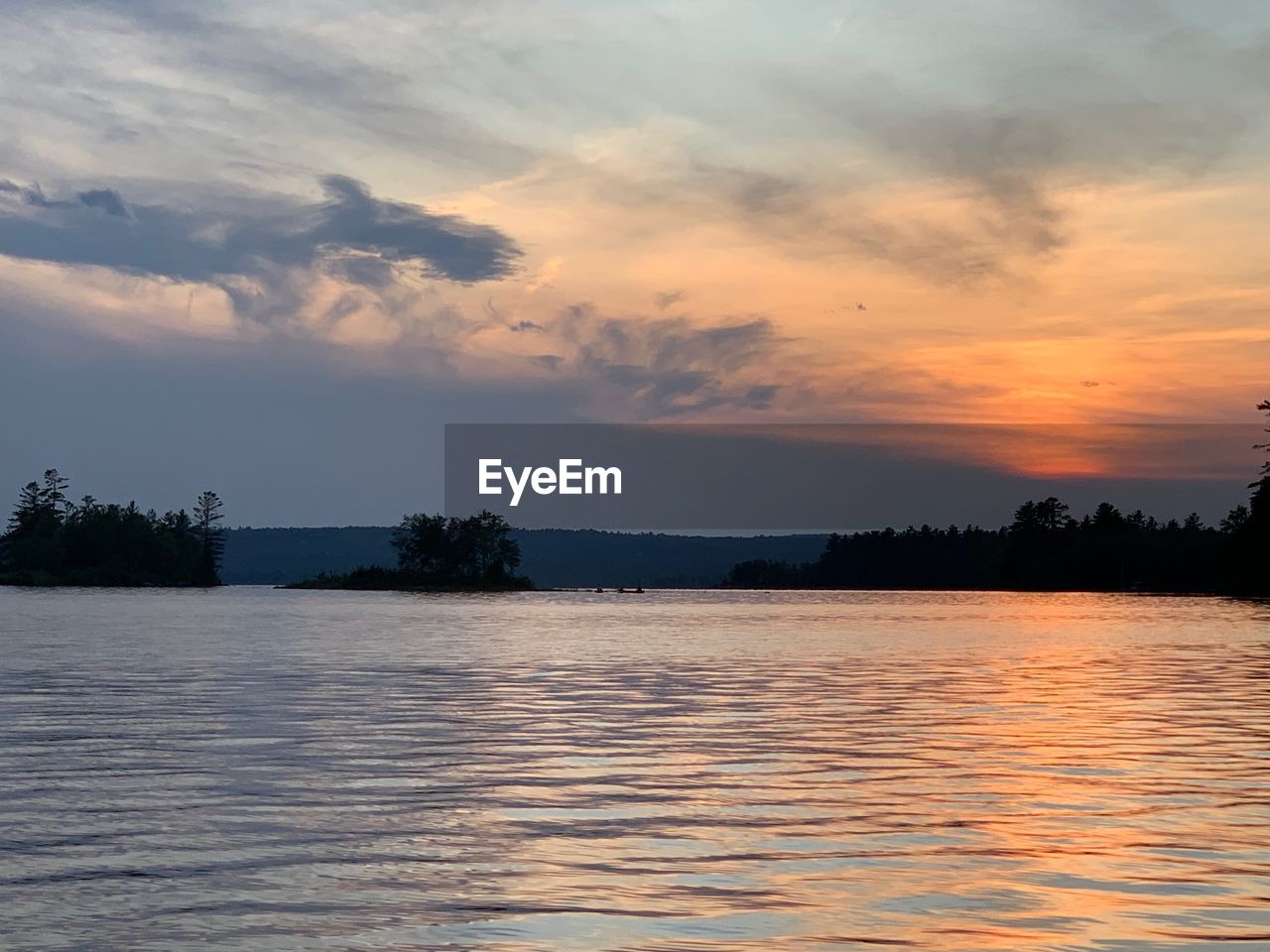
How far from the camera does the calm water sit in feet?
48.6

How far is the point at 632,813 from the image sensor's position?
21531mm

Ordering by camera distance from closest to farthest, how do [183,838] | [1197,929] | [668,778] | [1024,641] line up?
1. [1197,929]
2. [183,838]
3. [668,778]
4. [1024,641]

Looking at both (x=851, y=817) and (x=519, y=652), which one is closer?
(x=851, y=817)

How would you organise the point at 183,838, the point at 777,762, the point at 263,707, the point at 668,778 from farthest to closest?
the point at 263,707, the point at 777,762, the point at 668,778, the point at 183,838

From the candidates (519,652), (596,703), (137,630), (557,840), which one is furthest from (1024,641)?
(557,840)

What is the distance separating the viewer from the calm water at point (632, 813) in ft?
48.6

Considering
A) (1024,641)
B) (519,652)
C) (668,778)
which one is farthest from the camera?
(1024,641)

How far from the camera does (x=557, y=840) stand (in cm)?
1930

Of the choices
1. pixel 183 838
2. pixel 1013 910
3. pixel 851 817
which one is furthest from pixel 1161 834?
pixel 183 838

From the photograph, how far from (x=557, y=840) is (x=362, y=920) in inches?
189

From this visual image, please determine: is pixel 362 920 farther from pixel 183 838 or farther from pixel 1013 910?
pixel 1013 910

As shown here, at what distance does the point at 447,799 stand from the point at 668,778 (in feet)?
14.0

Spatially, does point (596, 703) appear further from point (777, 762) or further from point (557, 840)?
point (557, 840)

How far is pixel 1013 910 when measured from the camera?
1542 cm
